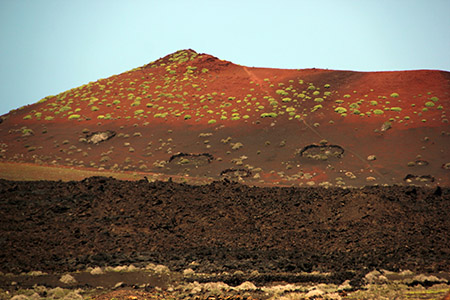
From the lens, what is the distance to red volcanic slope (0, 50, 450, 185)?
139 ft

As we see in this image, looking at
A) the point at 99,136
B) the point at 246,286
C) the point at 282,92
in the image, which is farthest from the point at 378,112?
the point at 246,286

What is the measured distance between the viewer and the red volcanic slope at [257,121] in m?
42.3

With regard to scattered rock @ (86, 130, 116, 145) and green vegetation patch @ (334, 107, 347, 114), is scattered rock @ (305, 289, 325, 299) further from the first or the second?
green vegetation patch @ (334, 107, 347, 114)

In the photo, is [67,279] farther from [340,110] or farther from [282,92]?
[282,92]

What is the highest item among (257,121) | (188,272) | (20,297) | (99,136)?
(257,121)

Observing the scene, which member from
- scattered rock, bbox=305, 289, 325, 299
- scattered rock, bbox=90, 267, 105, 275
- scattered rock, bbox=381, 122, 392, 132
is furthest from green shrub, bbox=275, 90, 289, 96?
scattered rock, bbox=305, 289, 325, 299

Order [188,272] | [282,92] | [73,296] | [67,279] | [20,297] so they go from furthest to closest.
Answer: [282,92] → [188,272] → [67,279] → [73,296] → [20,297]

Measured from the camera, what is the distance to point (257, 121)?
5206cm

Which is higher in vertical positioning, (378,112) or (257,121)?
(378,112)

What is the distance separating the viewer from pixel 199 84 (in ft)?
210

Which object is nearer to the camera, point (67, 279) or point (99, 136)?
point (67, 279)

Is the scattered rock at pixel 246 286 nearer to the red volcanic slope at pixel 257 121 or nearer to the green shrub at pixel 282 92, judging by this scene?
the red volcanic slope at pixel 257 121

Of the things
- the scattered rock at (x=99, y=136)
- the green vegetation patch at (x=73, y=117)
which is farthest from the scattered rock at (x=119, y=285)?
the green vegetation patch at (x=73, y=117)

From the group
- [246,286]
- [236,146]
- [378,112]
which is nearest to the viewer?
[246,286]
